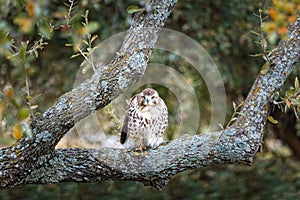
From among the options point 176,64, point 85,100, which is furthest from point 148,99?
point 176,64

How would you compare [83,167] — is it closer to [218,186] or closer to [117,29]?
[117,29]

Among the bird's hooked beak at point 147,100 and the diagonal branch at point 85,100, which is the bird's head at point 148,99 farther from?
the diagonal branch at point 85,100

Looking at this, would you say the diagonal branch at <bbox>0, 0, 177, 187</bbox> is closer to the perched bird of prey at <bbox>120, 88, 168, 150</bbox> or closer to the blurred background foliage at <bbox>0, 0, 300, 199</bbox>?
the perched bird of prey at <bbox>120, 88, 168, 150</bbox>

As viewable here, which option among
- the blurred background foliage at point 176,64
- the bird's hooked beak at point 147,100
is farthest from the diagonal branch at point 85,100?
the blurred background foliage at point 176,64

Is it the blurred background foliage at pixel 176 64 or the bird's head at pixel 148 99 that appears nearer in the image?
the bird's head at pixel 148 99

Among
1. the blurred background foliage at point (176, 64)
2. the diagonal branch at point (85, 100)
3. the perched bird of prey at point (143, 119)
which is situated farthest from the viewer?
the blurred background foliage at point (176, 64)

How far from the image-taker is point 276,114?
20.0 feet

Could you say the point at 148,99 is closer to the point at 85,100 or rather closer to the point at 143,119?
the point at 143,119

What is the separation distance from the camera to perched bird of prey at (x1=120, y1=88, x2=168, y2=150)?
3516 millimetres

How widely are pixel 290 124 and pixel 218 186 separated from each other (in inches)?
47.1

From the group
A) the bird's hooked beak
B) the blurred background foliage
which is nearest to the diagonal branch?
the bird's hooked beak

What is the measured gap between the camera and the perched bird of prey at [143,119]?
3.52m

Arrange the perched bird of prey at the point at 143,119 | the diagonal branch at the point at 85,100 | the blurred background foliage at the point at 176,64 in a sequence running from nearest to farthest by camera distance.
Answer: the diagonal branch at the point at 85,100 → the perched bird of prey at the point at 143,119 → the blurred background foliage at the point at 176,64

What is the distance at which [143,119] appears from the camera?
11.7 feet
